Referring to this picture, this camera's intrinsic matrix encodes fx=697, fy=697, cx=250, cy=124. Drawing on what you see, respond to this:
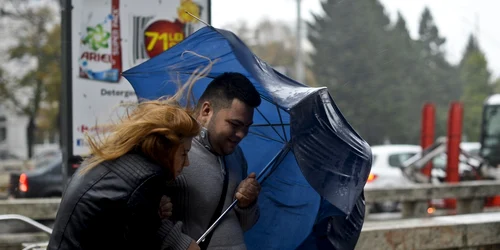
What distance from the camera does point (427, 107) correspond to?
17828mm

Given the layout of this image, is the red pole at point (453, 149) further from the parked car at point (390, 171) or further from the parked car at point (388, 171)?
the parked car at point (388, 171)

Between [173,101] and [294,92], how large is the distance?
0.56m

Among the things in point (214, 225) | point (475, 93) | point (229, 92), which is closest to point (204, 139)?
point (229, 92)

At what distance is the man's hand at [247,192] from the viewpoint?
3199 millimetres

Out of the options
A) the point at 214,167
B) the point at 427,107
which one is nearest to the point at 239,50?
the point at 214,167

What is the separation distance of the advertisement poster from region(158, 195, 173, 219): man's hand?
10.3 feet

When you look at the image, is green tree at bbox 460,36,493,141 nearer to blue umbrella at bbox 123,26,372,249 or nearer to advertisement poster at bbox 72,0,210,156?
advertisement poster at bbox 72,0,210,156

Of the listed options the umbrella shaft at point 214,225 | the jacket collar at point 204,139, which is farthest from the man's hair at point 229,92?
the umbrella shaft at point 214,225

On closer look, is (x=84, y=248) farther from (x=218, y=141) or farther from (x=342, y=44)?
(x=342, y=44)

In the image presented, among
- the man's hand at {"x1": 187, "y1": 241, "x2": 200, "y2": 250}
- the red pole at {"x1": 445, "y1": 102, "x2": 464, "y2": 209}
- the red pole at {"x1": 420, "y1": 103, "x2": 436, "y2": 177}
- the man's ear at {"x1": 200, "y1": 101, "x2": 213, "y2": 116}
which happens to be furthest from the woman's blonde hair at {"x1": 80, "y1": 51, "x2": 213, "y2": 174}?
the red pole at {"x1": 420, "y1": 103, "x2": 436, "y2": 177}

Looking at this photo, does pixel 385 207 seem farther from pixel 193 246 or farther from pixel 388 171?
pixel 193 246

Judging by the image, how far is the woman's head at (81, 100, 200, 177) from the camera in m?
2.64

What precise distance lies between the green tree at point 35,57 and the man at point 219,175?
2962 centimetres

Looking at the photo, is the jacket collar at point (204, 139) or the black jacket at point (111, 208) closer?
the black jacket at point (111, 208)
